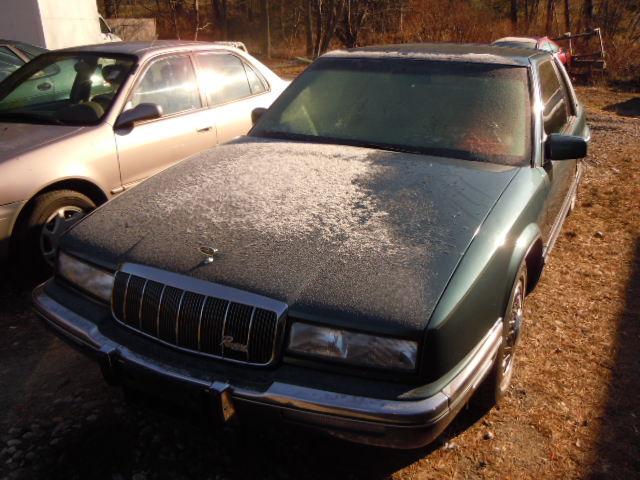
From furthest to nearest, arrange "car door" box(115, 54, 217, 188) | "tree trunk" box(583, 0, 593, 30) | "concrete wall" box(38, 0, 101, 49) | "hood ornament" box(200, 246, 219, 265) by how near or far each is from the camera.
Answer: "tree trunk" box(583, 0, 593, 30)
"concrete wall" box(38, 0, 101, 49)
"car door" box(115, 54, 217, 188)
"hood ornament" box(200, 246, 219, 265)

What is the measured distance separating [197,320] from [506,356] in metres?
1.64

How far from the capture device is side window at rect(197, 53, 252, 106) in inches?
201

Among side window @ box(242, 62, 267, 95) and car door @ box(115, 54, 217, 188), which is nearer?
car door @ box(115, 54, 217, 188)

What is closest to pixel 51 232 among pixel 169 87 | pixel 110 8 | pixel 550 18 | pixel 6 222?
pixel 6 222

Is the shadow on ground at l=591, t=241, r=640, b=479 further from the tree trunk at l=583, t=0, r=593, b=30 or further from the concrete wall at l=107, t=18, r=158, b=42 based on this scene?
the concrete wall at l=107, t=18, r=158, b=42

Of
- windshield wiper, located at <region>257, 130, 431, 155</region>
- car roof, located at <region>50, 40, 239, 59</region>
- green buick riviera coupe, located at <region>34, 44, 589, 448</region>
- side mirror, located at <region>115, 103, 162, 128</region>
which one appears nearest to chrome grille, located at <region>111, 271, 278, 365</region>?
green buick riviera coupe, located at <region>34, 44, 589, 448</region>

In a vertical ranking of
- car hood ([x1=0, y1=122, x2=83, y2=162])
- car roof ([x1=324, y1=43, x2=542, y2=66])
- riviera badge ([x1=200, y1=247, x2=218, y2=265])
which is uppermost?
car roof ([x1=324, y1=43, x2=542, y2=66])

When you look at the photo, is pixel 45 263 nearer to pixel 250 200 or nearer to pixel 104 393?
pixel 104 393

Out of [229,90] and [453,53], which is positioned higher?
[453,53]

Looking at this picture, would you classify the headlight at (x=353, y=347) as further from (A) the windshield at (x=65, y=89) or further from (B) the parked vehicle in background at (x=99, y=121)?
(A) the windshield at (x=65, y=89)

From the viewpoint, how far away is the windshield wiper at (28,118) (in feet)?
14.0

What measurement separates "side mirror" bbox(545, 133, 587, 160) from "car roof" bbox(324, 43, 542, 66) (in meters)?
0.59

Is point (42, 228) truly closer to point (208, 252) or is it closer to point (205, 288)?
point (208, 252)

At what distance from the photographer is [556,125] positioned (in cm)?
380
